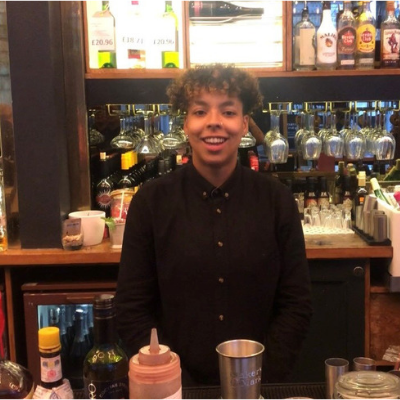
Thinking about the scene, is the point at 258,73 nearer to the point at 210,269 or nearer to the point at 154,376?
the point at 210,269

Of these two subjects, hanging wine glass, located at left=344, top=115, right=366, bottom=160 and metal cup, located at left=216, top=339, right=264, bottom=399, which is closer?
metal cup, located at left=216, top=339, right=264, bottom=399

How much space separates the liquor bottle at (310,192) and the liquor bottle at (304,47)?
60cm

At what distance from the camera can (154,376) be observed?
0.79 m

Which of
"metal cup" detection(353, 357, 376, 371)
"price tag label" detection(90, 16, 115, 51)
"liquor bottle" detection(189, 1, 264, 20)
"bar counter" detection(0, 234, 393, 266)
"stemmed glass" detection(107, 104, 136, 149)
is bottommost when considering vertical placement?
"bar counter" detection(0, 234, 393, 266)

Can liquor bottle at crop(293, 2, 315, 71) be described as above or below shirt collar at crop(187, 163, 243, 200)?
above

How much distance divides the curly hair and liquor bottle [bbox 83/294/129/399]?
29.7 inches

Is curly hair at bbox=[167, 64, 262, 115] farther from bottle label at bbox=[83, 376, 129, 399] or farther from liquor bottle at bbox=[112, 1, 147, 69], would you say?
liquor bottle at bbox=[112, 1, 147, 69]

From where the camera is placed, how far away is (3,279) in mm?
2506

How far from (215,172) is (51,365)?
0.83 meters

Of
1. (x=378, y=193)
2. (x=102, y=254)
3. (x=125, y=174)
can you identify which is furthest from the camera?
(x=125, y=174)

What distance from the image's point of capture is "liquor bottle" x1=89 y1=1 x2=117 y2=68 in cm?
274

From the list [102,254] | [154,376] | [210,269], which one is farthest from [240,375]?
[102,254]

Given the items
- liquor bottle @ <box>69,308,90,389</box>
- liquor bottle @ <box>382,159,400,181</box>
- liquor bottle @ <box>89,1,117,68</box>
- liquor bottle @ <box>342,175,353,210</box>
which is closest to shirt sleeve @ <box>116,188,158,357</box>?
liquor bottle @ <box>69,308,90,389</box>

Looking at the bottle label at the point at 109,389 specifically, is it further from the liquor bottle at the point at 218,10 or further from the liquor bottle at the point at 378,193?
the liquor bottle at the point at 218,10
